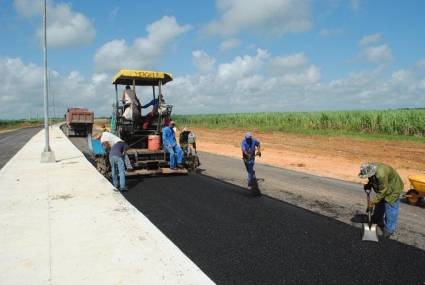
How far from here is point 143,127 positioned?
44.3 feet

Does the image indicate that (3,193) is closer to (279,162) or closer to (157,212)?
(157,212)

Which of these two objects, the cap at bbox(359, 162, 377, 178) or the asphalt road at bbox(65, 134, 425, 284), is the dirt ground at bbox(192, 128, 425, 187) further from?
the cap at bbox(359, 162, 377, 178)

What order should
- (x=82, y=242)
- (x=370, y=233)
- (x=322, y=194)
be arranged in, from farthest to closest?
(x=322, y=194) < (x=370, y=233) < (x=82, y=242)

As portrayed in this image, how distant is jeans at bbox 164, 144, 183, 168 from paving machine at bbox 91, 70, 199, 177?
9.5 inches

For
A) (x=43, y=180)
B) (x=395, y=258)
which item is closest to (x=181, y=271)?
(x=395, y=258)

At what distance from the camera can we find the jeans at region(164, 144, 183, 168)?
12.7m

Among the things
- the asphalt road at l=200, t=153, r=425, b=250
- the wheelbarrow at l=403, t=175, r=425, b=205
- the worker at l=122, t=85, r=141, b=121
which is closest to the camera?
the asphalt road at l=200, t=153, r=425, b=250

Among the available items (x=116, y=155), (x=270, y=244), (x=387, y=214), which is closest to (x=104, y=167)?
Result: (x=116, y=155)

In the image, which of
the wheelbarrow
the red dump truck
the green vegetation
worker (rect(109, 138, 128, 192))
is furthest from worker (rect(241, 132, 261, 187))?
the red dump truck

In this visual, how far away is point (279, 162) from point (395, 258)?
12.4 metres

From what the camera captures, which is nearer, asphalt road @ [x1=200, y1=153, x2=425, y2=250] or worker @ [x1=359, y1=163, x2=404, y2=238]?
worker @ [x1=359, y1=163, x2=404, y2=238]

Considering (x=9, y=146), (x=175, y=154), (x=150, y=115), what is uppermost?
(x=150, y=115)

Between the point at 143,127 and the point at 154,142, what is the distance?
0.68 meters

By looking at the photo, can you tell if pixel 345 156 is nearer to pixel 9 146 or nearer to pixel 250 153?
pixel 250 153
